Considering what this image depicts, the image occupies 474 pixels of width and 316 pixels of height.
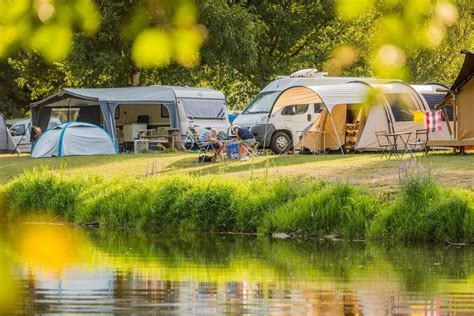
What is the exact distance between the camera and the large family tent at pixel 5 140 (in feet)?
139

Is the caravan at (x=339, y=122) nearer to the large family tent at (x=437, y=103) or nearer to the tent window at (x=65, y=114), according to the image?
the large family tent at (x=437, y=103)

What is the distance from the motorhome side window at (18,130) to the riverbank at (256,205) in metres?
20.9

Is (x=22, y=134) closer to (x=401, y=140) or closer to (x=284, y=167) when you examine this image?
(x=401, y=140)

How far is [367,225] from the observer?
703 inches

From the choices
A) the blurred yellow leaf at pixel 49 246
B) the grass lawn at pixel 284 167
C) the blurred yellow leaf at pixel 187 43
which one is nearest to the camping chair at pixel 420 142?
the grass lawn at pixel 284 167

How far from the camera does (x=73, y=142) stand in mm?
34812

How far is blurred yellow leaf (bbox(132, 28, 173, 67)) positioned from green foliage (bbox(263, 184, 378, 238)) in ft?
48.1

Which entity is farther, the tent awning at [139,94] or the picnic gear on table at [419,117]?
the tent awning at [139,94]

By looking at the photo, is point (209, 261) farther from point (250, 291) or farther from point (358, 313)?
point (358, 313)

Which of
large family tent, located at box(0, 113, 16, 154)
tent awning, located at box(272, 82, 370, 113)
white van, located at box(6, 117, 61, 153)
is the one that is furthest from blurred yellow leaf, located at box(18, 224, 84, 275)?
white van, located at box(6, 117, 61, 153)

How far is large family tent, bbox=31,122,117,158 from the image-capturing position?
34.6 metres

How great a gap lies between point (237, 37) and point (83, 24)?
3.86 m

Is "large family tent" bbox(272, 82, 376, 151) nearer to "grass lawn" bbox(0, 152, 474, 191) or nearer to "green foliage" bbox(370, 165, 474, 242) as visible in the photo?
"grass lawn" bbox(0, 152, 474, 191)

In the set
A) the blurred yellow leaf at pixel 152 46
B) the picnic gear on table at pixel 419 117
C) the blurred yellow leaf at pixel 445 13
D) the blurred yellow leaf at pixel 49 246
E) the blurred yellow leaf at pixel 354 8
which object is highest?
the picnic gear on table at pixel 419 117
